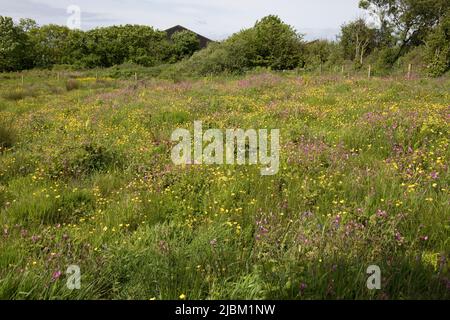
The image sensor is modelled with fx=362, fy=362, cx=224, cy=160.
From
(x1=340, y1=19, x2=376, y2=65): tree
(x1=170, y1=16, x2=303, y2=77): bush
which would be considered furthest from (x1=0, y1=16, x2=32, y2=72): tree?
(x1=340, y1=19, x2=376, y2=65): tree

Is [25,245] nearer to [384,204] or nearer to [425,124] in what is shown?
[384,204]

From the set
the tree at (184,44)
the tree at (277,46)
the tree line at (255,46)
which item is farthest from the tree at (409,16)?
the tree at (184,44)

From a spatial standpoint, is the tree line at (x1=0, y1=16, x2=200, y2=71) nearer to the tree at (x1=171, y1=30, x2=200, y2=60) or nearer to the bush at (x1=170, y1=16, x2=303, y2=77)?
the tree at (x1=171, y1=30, x2=200, y2=60)

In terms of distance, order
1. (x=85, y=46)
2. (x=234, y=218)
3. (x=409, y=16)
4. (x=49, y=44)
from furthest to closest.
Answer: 1. (x=85, y=46)
2. (x=49, y=44)
3. (x=409, y=16)
4. (x=234, y=218)

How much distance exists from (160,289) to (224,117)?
24.7 ft

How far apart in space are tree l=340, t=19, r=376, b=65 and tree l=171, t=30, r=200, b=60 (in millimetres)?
21647

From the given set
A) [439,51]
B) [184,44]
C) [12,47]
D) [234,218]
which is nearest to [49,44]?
[12,47]

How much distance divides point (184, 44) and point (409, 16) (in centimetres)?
2842

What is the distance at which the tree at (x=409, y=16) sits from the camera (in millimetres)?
33750

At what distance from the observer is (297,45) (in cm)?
4003

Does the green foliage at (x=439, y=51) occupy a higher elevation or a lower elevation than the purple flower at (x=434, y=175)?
higher

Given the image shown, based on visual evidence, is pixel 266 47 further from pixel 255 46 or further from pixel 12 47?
pixel 12 47

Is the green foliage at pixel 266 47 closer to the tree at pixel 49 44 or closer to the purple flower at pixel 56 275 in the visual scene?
the tree at pixel 49 44

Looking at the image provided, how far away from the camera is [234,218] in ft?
13.2
